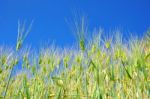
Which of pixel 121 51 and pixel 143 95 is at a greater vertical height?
pixel 121 51

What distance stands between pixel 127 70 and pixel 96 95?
35cm

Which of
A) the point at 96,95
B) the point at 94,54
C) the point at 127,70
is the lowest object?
Answer: the point at 96,95

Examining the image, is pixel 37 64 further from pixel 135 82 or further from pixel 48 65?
pixel 135 82

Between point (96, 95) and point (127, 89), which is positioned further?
point (127, 89)

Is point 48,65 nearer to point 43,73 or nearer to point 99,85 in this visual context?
point 43,73

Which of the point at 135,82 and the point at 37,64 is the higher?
the point at 37,64

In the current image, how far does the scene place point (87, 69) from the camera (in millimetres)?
2303

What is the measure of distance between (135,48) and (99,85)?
50 cm

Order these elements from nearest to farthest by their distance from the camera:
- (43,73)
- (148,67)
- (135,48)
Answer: (135,48) < (148,67) < (43,73)

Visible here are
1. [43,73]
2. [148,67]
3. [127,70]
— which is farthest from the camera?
[43,73]

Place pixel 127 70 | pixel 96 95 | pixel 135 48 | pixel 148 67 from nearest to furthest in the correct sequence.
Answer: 1. pixel 96 95
2. pixel 127 70
3. pixel 135 48
4. pixel 148 67

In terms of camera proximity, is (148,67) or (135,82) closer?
(135,82)

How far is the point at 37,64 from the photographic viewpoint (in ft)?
8.73

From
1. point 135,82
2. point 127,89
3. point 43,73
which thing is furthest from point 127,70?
point 43,73
